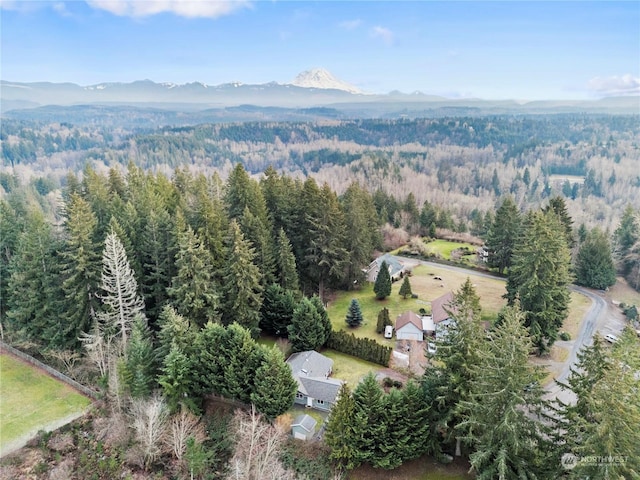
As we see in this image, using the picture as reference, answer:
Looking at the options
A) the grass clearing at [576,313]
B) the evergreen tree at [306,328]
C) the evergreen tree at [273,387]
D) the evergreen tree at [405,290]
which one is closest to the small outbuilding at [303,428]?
the evergreen tree at [273,387]

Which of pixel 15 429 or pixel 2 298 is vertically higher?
pixel 2 298

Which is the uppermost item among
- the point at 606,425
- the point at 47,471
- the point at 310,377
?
the point at 606,425

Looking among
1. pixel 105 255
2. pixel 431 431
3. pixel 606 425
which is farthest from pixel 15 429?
pixel 606 425

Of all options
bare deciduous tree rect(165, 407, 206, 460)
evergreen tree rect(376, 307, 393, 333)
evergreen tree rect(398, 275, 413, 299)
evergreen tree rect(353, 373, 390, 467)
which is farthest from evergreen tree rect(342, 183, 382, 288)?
bare deciduous tree rect(165, 407, 206, 460)

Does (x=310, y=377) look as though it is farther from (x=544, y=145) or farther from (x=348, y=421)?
(x=544, y=145)

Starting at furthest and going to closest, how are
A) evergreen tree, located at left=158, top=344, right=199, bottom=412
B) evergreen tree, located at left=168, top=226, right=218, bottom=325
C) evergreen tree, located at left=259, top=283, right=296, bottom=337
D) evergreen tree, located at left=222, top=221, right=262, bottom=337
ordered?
evergreen tree, located at left=259, top=283, right=296, bottom=337
evergreen tree, located at left=222, top=221, right=262, bottom=337
evergreen tree, located at left=168, top=226, right=218, bottom=325
evergreen tree, located at left=158, top=344, right=199, bottom=412

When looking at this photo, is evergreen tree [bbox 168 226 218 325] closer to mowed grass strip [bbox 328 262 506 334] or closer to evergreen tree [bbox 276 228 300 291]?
evergreen tree [bbox 276 228 300 291]
